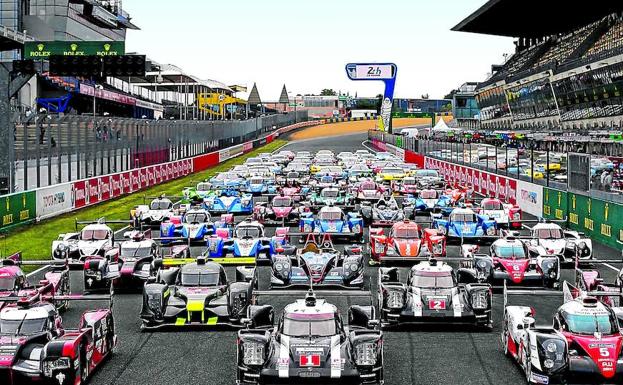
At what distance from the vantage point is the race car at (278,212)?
3731 centimetres

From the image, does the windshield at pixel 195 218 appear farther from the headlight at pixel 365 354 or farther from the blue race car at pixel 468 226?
the headlight at pixel 365 354

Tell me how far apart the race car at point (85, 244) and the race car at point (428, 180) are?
2465cm

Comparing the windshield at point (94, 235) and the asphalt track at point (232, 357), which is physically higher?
the windshield at point (94, 235)

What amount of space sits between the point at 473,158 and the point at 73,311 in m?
40.7

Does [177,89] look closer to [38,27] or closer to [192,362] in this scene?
[38,27]

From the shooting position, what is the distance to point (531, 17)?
11319 cm

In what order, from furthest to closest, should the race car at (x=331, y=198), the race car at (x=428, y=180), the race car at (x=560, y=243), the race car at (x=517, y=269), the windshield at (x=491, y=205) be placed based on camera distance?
1. the race car at (x=428, y=180)
2. the race car at (x=331, y=198)
3. the windshield at (x=491, y=205)
4. the race car at (x=560, y=243)
5. the race car at (x=517, y=269)

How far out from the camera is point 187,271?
2012cm

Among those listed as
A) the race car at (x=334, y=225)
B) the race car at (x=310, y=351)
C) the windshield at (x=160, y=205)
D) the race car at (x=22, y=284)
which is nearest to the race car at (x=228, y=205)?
the windshield at (x=160, y=205)

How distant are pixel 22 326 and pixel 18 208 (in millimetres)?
22096

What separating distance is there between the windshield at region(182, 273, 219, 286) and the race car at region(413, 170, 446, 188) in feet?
99.0

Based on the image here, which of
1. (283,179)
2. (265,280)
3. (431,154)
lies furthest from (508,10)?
(265,280)

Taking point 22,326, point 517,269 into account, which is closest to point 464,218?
point 517,269

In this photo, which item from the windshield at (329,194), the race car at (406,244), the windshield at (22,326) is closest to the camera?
the windshield at (22,326)
